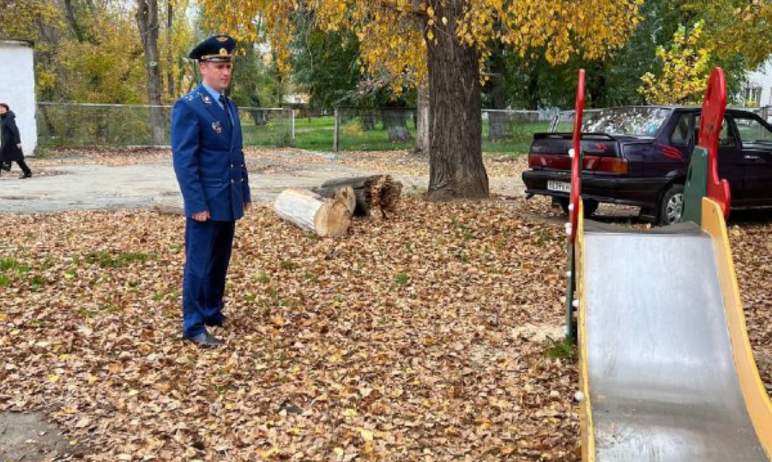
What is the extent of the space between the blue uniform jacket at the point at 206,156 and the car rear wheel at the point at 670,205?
238 inches

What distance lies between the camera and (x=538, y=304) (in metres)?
6.97

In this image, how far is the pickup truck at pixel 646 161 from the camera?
31.9ft

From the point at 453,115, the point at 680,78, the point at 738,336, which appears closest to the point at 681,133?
the point at 453,115

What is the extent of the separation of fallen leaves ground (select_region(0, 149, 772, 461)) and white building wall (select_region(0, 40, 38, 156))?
50.3ft

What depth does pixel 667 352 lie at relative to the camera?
14.2ft

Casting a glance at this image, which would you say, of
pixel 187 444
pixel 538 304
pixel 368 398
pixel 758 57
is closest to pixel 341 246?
pixel 538 304

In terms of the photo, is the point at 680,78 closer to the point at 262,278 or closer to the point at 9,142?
the point at 9,142

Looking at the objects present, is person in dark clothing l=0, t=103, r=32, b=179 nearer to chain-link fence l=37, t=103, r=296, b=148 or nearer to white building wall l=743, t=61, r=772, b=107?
chain-link fence l=37, t=103, r=296, b=148

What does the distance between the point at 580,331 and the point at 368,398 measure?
1.37m

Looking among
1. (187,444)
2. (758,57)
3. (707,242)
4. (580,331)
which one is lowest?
(187,444)

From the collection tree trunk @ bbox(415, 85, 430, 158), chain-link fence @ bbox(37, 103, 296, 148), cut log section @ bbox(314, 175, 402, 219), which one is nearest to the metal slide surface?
cut log section @ bbox(314, 175, 402, 219)

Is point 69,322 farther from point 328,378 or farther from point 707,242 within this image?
point 707,242

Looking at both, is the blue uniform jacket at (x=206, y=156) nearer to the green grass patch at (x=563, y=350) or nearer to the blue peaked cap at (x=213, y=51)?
the blue peaked cap at (x=213, y=51)

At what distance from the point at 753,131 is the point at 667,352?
346 inches
